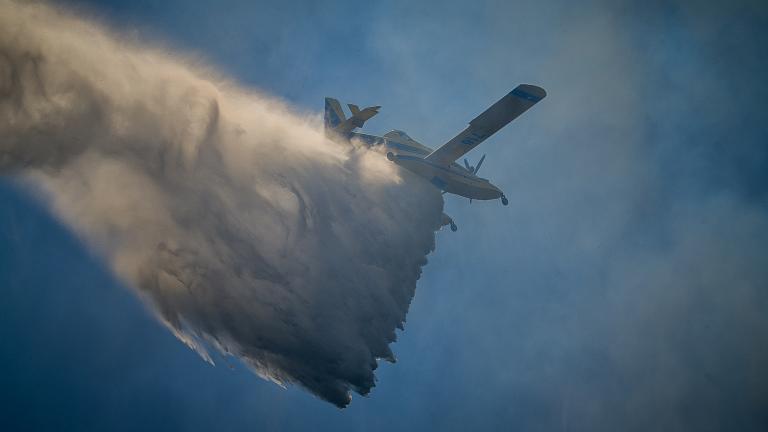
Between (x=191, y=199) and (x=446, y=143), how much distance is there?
19.4 metres

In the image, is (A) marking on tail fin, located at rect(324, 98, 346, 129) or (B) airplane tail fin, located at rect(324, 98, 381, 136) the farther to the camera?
(A) marking on tail fin, located at rect(324, 98, 346, 129)

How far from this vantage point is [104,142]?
48.2ft

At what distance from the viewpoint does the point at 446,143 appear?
30.5 meters

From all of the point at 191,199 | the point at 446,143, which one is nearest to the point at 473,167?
the point at 446,143

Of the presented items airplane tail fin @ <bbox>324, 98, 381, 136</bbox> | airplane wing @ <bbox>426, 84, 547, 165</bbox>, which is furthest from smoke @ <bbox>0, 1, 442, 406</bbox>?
airplane wing @ <bbox>426, 84, 547, 165</bbox>

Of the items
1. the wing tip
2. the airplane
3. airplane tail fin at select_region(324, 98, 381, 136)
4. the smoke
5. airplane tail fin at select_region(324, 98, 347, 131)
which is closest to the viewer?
the smoke

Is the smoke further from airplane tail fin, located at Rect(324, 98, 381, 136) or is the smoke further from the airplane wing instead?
the airplane wing

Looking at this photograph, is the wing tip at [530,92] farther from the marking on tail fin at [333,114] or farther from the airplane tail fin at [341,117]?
the marking on tail fin at [333,114]

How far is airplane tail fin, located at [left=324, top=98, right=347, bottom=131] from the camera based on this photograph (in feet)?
98.4

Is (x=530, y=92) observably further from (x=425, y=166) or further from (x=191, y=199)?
(x=191, y=199)

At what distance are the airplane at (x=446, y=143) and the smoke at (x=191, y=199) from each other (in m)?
9.81

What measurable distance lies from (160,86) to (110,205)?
184 inches

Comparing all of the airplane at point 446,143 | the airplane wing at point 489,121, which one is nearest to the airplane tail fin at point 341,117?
the airplane at point 446,143

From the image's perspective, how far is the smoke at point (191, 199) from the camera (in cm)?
1339
